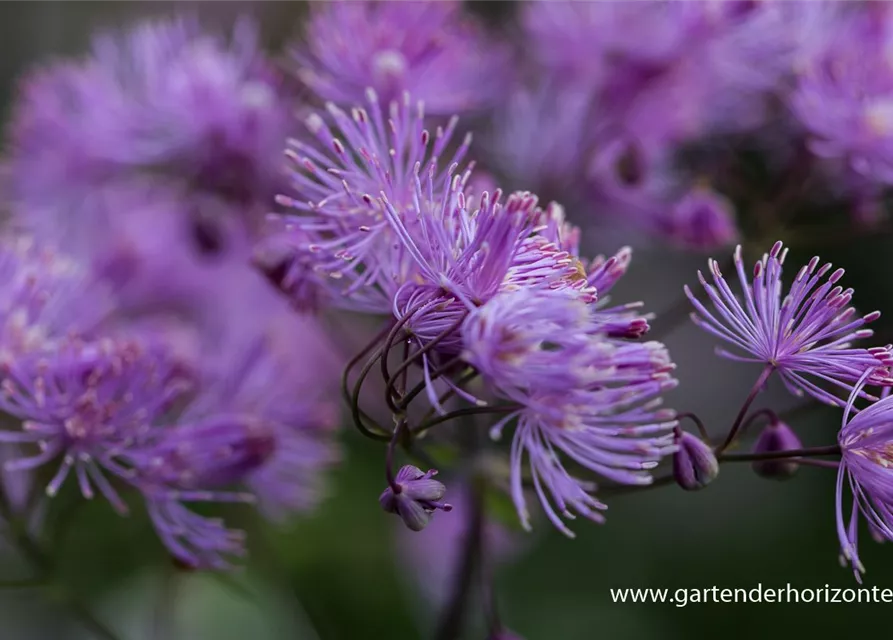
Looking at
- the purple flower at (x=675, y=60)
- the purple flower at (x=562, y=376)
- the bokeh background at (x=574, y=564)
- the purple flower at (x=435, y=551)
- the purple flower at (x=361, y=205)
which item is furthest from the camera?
the purple flower at (x=435, y=551)

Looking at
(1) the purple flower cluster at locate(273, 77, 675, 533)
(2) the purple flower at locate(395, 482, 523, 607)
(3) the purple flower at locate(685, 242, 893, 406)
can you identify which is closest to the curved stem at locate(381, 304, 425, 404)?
(1) the purple flower cluster at locate(273, 77, 675, 533)

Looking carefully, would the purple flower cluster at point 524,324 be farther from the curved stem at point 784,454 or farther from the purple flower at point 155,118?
the purple flower at point 155,118

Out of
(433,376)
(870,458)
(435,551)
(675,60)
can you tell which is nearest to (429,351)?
(433,376)

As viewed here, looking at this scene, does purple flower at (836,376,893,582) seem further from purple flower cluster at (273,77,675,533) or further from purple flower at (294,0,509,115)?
purple flower at (294,0,509,115)

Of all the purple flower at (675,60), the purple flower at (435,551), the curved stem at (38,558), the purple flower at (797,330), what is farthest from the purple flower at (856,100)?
the curved stem at (38,558)

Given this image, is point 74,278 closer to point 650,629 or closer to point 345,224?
point 345,224

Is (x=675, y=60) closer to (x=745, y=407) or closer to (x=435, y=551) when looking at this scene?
(x=745, y=407)

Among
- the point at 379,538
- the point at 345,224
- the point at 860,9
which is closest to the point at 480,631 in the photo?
the point at 379,538
